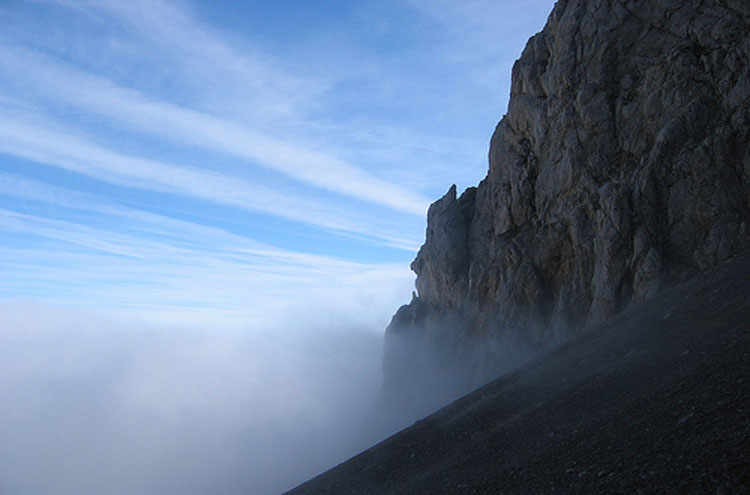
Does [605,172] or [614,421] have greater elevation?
[605,172]

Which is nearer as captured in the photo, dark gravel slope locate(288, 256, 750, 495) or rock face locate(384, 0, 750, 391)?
dark gravel slope locate(288, 256, 750, 495)

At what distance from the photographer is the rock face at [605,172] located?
3519cm

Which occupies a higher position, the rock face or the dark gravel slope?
the rock face

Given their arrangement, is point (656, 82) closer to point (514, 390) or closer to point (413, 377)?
point (514, 390)

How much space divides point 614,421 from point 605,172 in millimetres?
30831

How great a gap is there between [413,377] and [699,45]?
5008 cm

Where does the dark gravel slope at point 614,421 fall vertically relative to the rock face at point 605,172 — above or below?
below

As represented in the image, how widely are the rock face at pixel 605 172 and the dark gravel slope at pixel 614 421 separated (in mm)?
6203

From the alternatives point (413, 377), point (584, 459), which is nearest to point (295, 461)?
point (413, 377)

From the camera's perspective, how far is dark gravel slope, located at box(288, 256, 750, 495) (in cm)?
1271

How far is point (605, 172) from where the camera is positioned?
43062 millimetres

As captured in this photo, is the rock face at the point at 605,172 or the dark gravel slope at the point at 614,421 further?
the rock face at the point at 605,172

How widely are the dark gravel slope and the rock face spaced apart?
20.4ft

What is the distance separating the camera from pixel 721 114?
3553 centimetres
